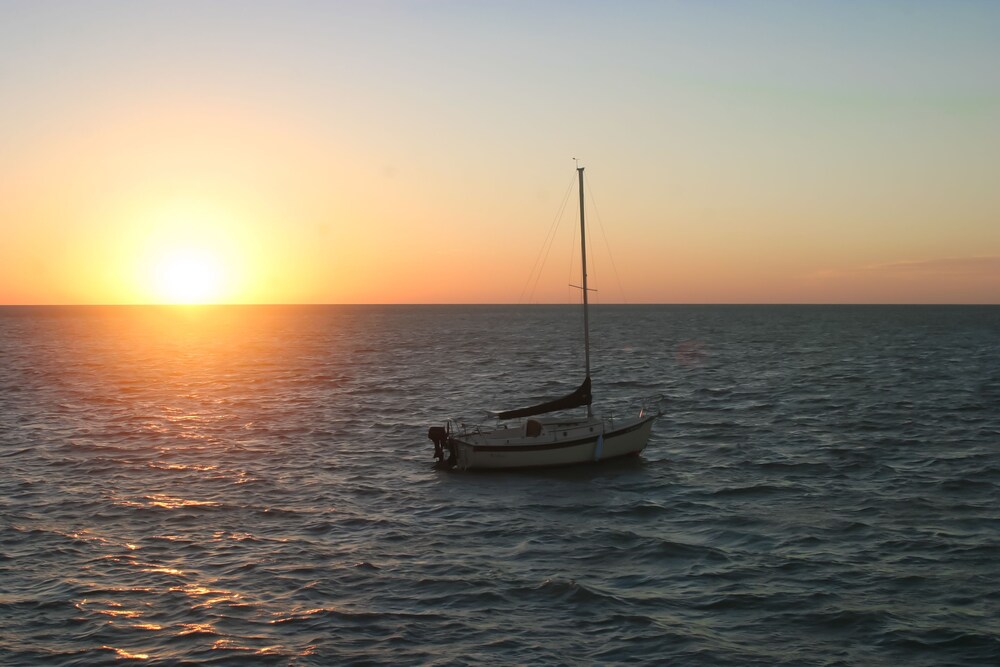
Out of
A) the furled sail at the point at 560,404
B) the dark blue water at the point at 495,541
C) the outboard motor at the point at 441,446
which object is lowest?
the dark blue water at the point at 495,541

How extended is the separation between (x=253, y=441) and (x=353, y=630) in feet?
102

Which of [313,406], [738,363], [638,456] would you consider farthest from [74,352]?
[638,456]

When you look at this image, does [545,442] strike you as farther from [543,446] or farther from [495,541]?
[495,541]

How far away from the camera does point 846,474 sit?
128ft

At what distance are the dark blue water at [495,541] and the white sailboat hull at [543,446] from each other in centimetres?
89

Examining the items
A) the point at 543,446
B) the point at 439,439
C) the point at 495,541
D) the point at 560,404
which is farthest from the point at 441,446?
the point at 495,541

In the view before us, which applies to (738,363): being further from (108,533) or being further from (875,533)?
(108,533)

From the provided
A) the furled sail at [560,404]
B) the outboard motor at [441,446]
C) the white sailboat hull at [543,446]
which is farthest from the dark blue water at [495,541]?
the furled sail at [560,404]

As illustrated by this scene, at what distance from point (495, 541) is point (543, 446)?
38.8 feet

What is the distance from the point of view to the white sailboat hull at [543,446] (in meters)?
41.2

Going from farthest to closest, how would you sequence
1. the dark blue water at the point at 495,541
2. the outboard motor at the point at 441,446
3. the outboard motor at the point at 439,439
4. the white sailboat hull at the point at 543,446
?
1. the outboard motor at the point at 439,439
2. the outboard motor at the point at 441,446
3. the white sailboat hull at the point at 543,446
4. the dark blue water at the point at 495,541

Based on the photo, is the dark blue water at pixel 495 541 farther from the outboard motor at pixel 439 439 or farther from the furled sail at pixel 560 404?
the furled sail at pixel 560 404

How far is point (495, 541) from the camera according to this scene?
29.6 m

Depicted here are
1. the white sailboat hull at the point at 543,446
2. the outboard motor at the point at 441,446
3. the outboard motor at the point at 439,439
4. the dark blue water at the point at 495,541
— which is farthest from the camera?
the outboard motor at the point at 439,439
